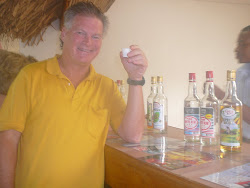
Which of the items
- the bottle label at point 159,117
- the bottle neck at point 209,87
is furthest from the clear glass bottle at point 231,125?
the bottle label at point 159,117

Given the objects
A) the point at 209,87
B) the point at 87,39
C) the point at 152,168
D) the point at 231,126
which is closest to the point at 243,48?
the point at 209,87

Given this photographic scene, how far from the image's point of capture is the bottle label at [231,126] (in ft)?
2.25

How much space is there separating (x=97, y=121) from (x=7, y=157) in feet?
1.13

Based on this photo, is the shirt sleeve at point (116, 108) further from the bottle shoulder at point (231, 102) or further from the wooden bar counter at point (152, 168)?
the bottle shoulder at point (231, 102)

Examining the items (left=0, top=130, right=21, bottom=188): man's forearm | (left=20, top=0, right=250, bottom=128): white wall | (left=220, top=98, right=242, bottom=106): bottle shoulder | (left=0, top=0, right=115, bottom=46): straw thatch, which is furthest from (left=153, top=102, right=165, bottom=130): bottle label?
(left=20, top=0, right=250, bottom=128): white wall

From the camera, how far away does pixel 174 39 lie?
9.23 ft

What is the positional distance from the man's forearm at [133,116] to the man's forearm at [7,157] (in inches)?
17.1

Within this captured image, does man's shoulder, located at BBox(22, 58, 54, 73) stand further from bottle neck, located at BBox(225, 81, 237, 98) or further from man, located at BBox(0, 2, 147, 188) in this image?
bottle neck, located at BBox(225, 81, 237, 98)

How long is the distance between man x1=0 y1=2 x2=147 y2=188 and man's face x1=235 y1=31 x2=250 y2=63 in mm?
822

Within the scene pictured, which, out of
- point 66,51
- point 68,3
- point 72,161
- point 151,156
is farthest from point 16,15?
point 151,156

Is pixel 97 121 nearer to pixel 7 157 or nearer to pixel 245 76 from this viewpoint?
pixel 7 157

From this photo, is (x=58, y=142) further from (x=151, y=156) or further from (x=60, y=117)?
(x=151, y=156)

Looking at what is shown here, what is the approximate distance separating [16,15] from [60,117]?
4.38ft

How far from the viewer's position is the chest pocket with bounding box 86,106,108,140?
0.89 meters
